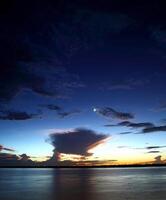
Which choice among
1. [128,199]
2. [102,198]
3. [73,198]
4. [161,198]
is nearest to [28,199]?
[73,198]

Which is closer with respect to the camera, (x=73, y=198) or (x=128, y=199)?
(x=128, y=199)

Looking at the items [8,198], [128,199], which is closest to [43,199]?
[8,198]

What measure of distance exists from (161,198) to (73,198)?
15.3 metres

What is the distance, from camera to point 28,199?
54.5m

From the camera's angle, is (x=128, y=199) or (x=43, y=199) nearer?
(x=128, y=199)

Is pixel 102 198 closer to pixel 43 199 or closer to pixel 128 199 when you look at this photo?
pixel 128 199

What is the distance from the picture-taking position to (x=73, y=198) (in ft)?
180

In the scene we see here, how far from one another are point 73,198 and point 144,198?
12.4 m

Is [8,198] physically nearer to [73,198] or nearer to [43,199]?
[43,199]

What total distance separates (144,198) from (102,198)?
Result: 293 inches

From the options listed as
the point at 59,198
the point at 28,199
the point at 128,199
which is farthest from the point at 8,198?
the point at 128,199

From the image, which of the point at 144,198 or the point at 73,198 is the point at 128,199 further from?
the point at 73,198

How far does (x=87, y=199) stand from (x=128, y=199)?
283 inches

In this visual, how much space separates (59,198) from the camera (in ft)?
181
